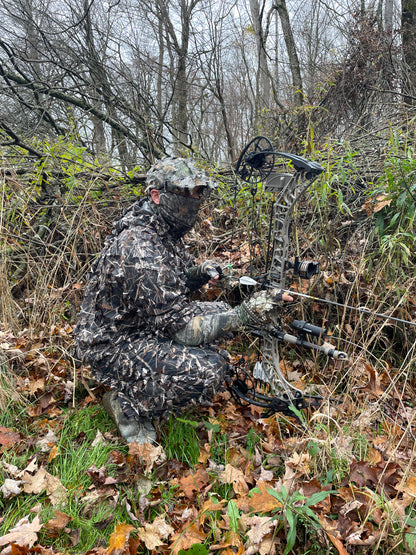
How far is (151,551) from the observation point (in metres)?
1.89

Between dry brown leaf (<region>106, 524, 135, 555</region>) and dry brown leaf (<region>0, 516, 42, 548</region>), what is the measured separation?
0.39 meters

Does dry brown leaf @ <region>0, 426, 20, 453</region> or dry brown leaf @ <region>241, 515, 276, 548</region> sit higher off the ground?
dry brown leaf @ <region>0, 426, 20, 453</region>

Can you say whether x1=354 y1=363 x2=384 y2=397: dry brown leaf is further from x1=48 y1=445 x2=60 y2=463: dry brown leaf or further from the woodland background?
x1=48 y1=445 x2=60 y2=463: dry brown leaf

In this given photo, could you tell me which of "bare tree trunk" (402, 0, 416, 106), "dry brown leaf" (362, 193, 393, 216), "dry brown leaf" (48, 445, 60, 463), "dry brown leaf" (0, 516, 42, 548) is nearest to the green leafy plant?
"dry brown leaf" (0, 516, 42, 548)

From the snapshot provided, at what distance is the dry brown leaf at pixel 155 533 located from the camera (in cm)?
188

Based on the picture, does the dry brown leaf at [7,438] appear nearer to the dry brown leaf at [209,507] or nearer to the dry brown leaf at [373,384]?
the dry brown leaf at [209,507]

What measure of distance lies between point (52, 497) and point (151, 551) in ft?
2.17

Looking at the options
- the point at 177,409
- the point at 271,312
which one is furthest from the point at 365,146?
the point at 177,409

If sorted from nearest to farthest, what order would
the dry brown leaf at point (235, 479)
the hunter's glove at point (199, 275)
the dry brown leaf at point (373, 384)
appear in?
the dry brown leaf at point (235, 479)
the dry brown leaf at point (373, 384)
the hunter's glove at point (199, 275)

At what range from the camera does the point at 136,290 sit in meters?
2.41

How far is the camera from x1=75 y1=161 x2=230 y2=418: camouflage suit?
241 cm

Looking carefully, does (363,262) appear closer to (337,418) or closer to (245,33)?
(337,418)

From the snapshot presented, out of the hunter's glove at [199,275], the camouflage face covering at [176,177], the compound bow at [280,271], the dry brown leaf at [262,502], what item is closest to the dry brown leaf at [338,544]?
A: the dry brown leaf at [262,502]

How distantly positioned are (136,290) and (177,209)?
0.61 m
